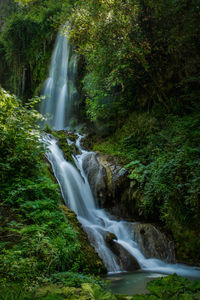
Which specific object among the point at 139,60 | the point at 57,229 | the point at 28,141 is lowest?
the point at 57,229

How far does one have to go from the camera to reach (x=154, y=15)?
7.55m

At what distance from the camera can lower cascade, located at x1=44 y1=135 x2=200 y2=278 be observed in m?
4.67

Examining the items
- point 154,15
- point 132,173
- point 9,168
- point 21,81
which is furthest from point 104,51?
point 21,81

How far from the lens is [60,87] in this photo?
15.1m

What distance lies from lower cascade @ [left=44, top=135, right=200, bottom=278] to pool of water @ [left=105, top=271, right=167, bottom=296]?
31 centimetres

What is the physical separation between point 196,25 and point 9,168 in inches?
261

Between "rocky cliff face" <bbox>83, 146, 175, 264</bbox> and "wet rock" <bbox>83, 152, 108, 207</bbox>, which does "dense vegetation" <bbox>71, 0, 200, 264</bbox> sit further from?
"wet rock" <bbox>83, 152, 108, 207</bbox>

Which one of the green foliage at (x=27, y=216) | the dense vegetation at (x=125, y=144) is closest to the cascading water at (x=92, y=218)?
the dense vegetation at (x=125, y=144)

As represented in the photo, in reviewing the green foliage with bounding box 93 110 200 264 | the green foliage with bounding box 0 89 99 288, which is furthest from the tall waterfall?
the green foliage with bounding box 0 89 99 288

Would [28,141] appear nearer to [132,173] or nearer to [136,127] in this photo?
[132,173]

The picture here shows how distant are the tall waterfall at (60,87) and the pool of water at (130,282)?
1073cm

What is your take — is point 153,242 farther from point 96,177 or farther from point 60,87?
point 60,87

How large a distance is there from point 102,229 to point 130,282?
183 centimetres

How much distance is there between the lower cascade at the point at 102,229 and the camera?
4668 mm
